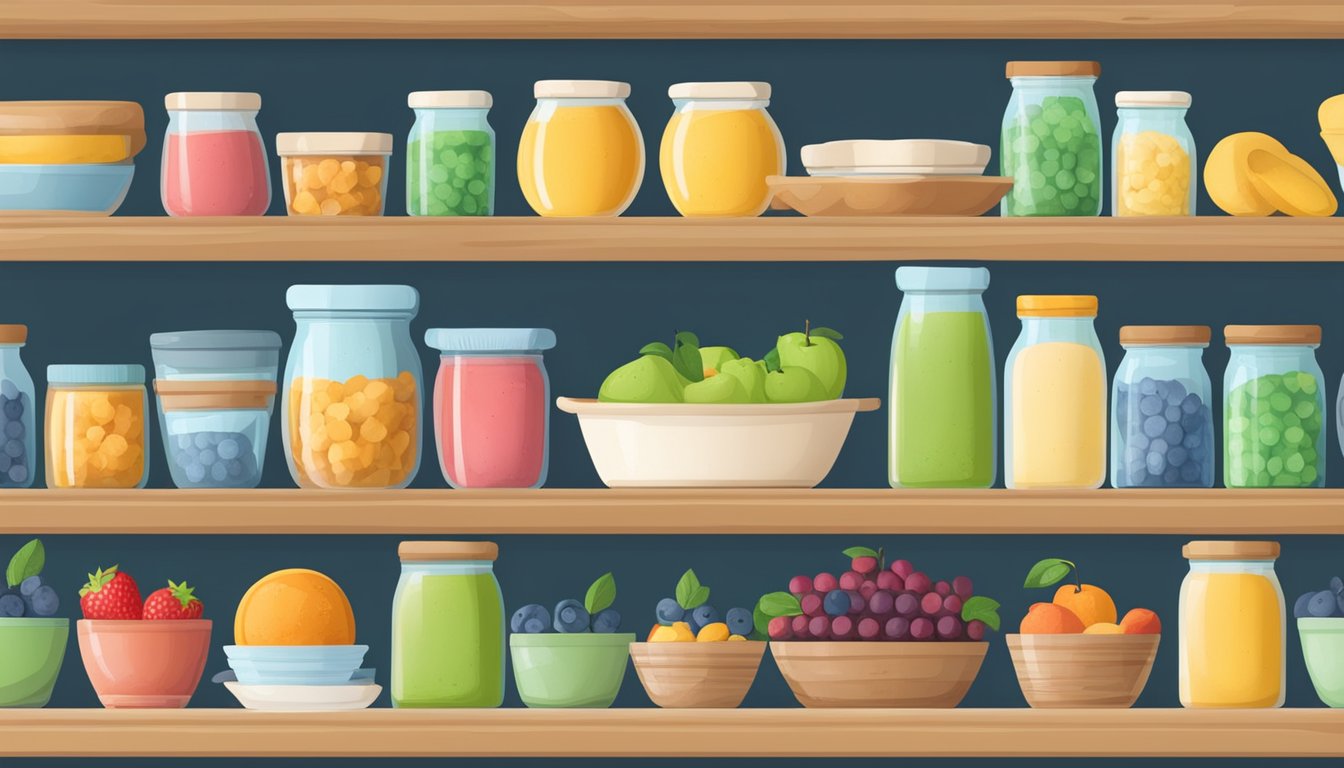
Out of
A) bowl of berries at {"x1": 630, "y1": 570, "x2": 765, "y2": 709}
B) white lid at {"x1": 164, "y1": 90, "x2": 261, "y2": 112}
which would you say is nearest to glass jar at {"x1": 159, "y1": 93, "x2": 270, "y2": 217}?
white lid at {"x1": 164, "y1": 90, "x2": 261, "y2": 112}

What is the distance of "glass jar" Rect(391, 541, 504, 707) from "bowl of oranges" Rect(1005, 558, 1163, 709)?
57cm

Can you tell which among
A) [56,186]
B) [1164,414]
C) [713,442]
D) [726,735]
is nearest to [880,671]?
[726,735]

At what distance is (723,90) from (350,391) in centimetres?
52

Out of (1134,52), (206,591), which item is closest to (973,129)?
(1134,52)

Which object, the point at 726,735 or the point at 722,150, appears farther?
the point at 722,150

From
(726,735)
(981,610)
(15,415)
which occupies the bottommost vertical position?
(726,735)

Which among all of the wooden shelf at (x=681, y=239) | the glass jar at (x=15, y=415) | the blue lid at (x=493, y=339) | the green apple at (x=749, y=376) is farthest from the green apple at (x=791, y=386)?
the glass jar at (x=15, y=415)

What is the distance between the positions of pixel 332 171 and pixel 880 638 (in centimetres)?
78

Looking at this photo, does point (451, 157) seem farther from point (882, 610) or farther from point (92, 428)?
point (882, 610)

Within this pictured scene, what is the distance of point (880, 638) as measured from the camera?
249 cm

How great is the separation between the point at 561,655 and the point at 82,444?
57 centimetres

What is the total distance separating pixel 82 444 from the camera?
253 centimetres

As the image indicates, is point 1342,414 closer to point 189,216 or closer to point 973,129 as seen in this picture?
point 973,129

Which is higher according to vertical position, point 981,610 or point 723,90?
point 723,90
